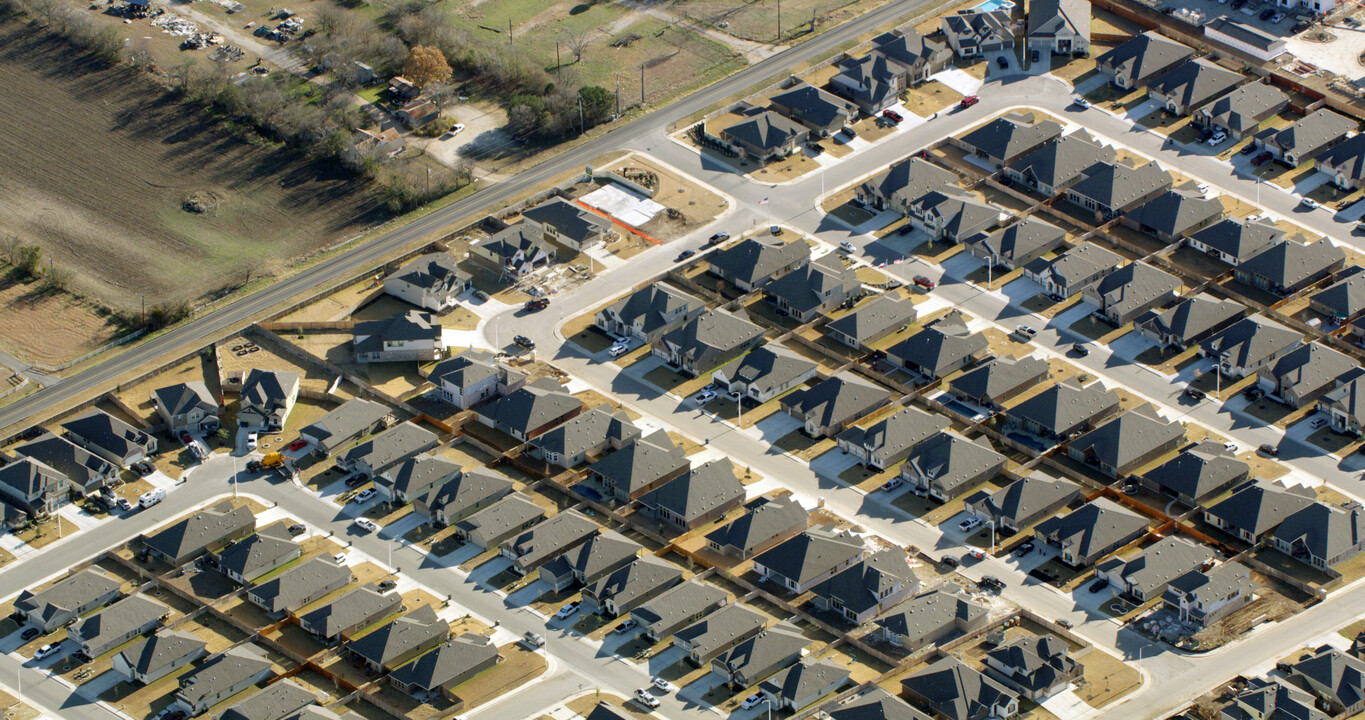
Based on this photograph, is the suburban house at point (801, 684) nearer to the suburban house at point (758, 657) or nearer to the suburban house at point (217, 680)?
the suburban house at point (758, 657)

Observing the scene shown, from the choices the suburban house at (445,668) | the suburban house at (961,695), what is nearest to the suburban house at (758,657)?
the suburban house at (961,695)

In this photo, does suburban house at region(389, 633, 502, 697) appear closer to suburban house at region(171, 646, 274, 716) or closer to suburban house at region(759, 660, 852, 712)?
suburban house at region(171, 646, 274, 716)

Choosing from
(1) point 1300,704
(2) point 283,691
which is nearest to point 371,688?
(2) point 283,691

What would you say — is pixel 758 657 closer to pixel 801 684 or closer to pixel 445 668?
pixel 801 684

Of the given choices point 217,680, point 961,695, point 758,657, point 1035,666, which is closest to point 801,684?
point 758,657

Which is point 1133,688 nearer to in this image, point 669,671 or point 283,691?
point 669,671

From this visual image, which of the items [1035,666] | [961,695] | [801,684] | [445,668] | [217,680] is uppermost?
Answer: [1035,666]

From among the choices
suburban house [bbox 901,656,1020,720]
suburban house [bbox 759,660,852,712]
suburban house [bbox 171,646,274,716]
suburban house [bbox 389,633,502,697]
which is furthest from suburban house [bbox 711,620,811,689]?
suburban house [bbox 171,646,274,716]
